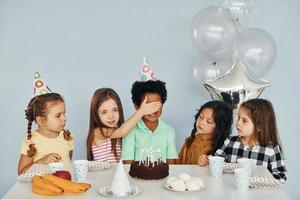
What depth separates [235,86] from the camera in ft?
9.53

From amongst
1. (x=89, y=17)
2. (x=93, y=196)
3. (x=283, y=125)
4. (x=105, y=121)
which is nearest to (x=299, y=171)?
(x=283, y=125)

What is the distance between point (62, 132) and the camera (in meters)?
2.69

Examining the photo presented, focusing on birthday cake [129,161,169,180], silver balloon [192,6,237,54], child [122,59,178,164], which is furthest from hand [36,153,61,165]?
silver balloon [192,6,237,54]

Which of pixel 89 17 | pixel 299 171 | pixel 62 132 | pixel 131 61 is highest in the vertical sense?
pixel 89 17

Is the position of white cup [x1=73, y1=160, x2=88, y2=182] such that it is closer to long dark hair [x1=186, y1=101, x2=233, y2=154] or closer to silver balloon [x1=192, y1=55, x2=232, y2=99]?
long dark hair [x1=186, y1=101, x2=233, y2=154]

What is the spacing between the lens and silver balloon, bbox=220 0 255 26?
9.66 feet

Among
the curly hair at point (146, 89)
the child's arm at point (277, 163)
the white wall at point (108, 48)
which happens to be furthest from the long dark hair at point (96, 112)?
the child's arm at point (277, 163)

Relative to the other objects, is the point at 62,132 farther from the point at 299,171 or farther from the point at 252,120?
the point at 299,171

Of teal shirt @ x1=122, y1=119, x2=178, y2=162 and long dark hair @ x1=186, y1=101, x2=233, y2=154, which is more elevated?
long dark hair @ x1=186, y1=101, x2=233, y2=154

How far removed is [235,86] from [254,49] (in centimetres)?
23

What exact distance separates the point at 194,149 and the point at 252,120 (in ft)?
1.25

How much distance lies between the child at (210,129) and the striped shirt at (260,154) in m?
0.15

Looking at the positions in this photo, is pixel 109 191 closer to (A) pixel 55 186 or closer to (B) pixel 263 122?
(A) pixel 55 186

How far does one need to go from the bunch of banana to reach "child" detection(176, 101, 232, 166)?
3.27 feet
